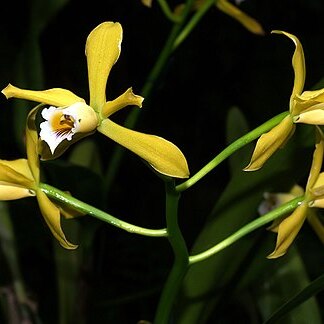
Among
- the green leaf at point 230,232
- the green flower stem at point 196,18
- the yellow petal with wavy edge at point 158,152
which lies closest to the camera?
the yellow petal with wavy edge at point 158,152

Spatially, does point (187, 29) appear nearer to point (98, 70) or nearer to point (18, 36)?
point (98, 70)

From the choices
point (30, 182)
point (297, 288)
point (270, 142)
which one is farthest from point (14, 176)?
point (297, 288)

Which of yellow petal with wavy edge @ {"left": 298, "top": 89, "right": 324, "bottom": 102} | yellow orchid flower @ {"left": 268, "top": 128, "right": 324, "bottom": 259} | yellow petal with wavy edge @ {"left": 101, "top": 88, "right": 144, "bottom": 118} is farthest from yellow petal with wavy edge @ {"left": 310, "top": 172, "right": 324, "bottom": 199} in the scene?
yellow petal with wavy edge @ {"left": 101, "top": 88, "right": 144, "bottom": 118}

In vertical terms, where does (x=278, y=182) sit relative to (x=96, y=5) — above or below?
below

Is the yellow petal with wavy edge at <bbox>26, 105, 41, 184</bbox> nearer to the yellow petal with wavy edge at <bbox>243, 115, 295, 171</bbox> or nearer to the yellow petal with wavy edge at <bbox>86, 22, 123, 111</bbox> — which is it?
the yellow petal with wavy edge at <bbox>86, 22, 123, 111</bbox>

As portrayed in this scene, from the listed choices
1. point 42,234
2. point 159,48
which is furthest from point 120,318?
point 159,48

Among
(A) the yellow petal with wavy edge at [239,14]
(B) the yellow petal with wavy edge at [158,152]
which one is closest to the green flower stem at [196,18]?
(A) the yellow petal with wavy edge at [239,14]

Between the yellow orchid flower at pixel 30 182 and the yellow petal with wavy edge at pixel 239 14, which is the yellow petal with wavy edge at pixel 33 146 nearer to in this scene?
the yellow orchid flower at pixel 30 182
